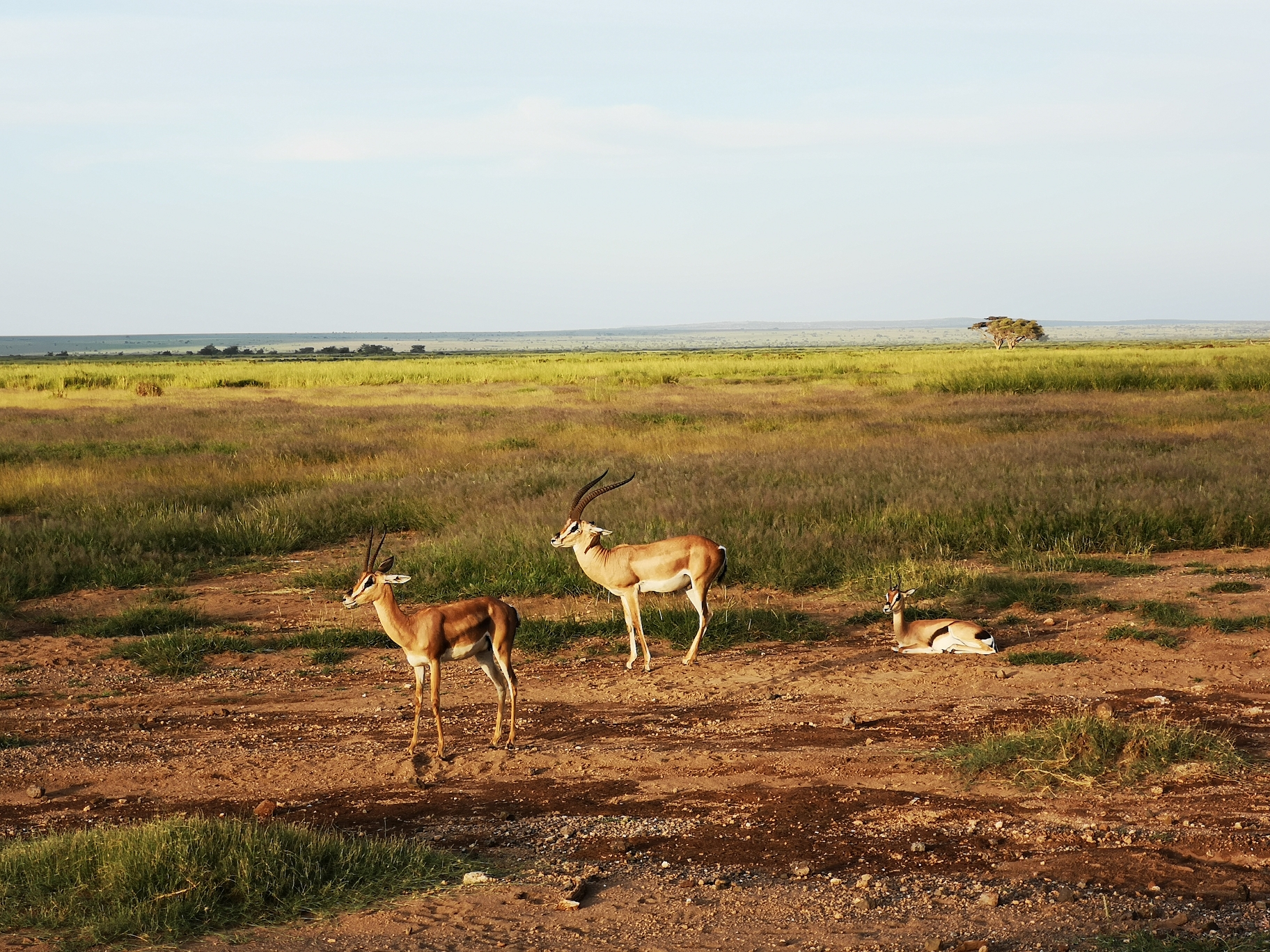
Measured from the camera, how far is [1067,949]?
4.05m

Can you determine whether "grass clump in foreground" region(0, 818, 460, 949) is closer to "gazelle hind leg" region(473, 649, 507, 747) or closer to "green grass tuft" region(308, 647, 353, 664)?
"gazelle hind leg" region(473, 649, 507, 747)

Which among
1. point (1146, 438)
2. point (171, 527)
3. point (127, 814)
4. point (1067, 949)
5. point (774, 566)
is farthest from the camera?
point (1146, 438)

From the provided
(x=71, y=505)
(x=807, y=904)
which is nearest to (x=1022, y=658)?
(x=807, y=904)

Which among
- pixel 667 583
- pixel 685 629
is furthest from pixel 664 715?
pixel 685 629

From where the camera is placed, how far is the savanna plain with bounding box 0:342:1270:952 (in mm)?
4520

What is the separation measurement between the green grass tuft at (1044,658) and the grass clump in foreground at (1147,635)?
678mm

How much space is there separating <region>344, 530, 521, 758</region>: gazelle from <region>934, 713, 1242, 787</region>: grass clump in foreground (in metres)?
2.67

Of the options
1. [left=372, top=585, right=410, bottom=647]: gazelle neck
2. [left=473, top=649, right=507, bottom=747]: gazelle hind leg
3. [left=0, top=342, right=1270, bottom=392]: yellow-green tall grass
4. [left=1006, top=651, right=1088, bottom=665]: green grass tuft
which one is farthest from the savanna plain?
[left=0, top=342, right=1270, bottom=392]: yellow-green tall grass

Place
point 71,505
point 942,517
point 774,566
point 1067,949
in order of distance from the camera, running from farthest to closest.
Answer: point 71,505, point 942,517, point 774,566, point 1067,949

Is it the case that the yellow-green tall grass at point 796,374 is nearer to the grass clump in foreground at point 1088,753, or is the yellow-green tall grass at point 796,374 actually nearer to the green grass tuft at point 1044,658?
the green grass tuft at point 1044,658

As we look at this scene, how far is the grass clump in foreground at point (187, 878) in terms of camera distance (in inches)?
173

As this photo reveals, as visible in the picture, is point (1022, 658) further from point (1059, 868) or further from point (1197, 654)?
point (1059, 868)

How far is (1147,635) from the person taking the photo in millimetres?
9312

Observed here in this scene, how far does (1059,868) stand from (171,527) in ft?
41.9
